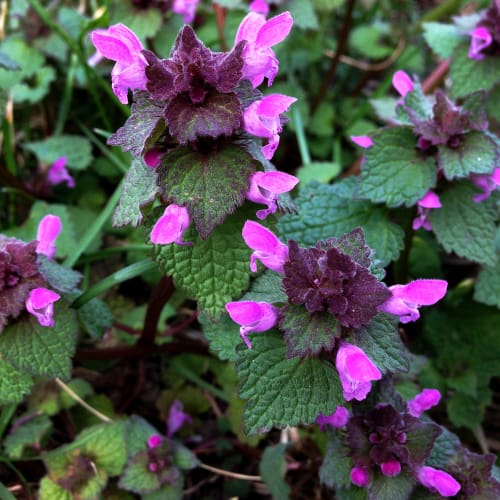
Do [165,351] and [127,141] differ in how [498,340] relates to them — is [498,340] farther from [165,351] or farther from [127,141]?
[127,141]

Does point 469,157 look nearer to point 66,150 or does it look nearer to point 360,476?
point 360,476

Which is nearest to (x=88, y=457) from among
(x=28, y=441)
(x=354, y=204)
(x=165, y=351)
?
(x=28, y=441)

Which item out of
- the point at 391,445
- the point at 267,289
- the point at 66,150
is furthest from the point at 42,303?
the point at 66,150

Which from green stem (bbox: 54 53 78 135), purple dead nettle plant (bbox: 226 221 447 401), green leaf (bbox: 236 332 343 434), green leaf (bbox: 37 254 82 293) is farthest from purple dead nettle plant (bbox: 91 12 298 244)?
green stem (bbox: 54 53 78 135)

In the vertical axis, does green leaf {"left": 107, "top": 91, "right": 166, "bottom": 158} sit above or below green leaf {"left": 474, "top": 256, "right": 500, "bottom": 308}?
above

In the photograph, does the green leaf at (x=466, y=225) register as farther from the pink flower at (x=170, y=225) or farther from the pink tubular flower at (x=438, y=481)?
the pink flower at (x=170, y=225)

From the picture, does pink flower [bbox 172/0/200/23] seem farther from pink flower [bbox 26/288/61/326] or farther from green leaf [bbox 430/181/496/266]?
pink flower [bbox 26/288/61/326]
